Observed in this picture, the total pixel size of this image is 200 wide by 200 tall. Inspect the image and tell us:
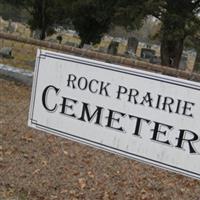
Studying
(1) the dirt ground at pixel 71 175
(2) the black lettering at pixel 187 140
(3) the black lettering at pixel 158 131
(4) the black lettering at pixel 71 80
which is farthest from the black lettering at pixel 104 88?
(1) the dirt ground at pixel 71 175

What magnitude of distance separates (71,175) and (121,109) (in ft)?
5.44

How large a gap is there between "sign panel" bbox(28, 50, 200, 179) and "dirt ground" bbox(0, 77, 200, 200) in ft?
3.16

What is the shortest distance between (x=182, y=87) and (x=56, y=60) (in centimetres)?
119

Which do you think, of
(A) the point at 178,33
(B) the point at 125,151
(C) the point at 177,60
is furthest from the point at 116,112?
(C) the point at 177,60

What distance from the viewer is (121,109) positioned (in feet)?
12.6

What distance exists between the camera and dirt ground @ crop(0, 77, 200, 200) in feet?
15.9

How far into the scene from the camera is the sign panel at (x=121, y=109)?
11.9 feet

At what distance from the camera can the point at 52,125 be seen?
4148mm

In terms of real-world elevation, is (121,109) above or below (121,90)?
below

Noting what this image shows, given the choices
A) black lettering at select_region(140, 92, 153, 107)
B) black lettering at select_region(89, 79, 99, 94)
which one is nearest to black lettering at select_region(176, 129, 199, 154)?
black lettering at select_region(140, 92, 153, 107)

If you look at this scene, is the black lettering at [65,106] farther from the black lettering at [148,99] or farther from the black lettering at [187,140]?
the black lettering at [187,140]

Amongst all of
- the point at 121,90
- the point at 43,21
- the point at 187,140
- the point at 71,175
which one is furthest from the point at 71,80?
the point at 43,21

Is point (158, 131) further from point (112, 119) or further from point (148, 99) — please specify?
point (112, 119)

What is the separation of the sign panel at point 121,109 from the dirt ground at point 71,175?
96 cm
